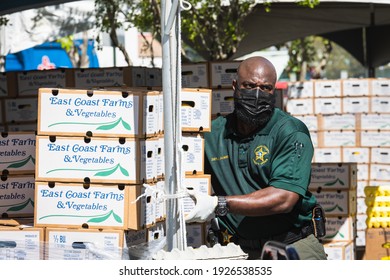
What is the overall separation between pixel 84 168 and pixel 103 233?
0.43 m

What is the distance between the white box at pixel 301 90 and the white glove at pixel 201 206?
39.8ft

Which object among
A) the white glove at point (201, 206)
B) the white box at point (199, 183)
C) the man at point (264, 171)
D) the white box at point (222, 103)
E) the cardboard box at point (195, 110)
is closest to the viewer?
the white glove at point (201, 206)

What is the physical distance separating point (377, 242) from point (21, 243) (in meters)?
5.66

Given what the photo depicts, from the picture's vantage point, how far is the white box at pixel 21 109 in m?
10.6

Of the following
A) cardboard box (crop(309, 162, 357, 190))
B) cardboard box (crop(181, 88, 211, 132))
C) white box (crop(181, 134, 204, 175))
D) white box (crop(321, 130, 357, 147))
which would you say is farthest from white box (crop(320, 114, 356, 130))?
white box (crop(181, 134, 204, 175))

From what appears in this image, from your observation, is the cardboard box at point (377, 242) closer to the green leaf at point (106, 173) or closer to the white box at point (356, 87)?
the green leaf at point (106, 173)

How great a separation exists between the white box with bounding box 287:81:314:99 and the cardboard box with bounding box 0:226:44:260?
1096 cm

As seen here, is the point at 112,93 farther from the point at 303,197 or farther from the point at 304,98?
the point at 304,98

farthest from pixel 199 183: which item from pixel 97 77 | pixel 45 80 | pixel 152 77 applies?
pixel 152 77

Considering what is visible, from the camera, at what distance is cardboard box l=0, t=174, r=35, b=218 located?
7.00 meters

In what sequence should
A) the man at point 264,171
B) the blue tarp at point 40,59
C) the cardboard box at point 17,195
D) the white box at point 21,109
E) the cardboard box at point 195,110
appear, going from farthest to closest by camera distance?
the blue tarp at point 40,59
the white box at point 21,109
the cardboard box at point 195,110
the cardboard box at point 17,195
the man at point 264,171

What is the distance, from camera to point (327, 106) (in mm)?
16766

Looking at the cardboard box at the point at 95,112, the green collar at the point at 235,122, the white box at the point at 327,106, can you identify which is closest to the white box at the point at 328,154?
the white box at the point at 327,106
